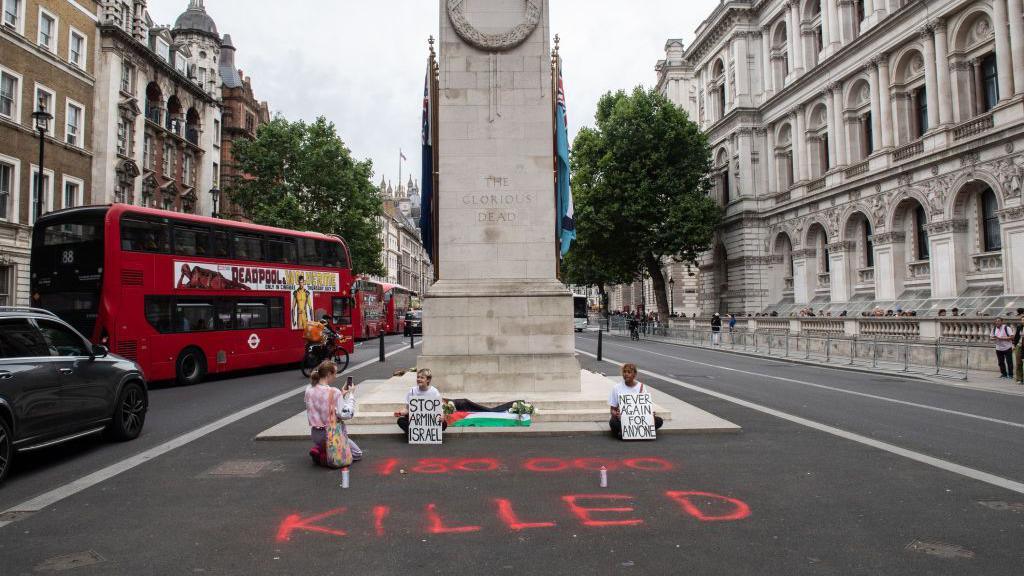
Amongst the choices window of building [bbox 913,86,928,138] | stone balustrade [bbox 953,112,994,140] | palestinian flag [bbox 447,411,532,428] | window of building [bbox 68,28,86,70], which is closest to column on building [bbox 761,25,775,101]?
window of building [bbox 913,86,928,138]

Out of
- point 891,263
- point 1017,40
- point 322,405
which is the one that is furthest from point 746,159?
point 322,405

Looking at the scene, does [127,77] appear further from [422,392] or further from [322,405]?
[322,405]

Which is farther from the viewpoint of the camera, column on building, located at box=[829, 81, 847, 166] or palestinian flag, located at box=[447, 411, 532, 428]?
column on building, located at box=[829, 81, 847, 166]

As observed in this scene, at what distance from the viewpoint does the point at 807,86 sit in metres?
38.9

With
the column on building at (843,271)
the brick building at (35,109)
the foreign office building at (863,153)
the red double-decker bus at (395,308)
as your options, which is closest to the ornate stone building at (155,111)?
the brick building at (35,109)

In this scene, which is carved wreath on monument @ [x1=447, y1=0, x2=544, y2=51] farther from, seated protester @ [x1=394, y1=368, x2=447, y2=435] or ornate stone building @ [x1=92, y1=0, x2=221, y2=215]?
ornate stone building @ [x1=92, y1=0, x2=221, y2=215]

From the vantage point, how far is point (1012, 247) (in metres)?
24.2

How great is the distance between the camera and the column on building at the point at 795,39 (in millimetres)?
39406

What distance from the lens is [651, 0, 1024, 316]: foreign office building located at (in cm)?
2584

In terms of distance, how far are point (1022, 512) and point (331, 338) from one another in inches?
634

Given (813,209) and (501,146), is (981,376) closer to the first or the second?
(501,146)

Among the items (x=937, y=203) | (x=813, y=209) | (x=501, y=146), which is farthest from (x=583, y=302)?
(x=501, y=146)

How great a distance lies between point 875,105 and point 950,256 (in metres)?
9.59

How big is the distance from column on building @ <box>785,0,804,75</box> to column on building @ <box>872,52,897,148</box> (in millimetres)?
7672
